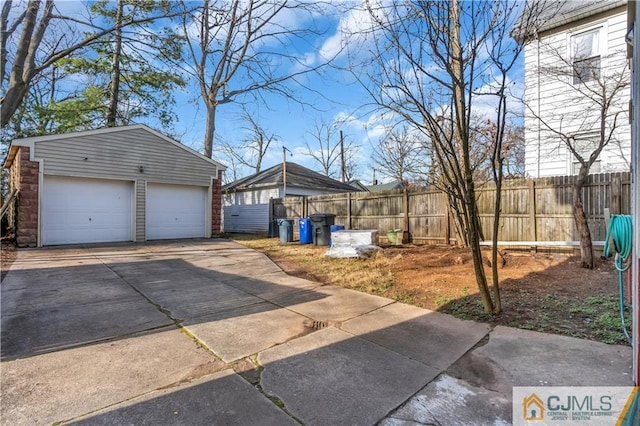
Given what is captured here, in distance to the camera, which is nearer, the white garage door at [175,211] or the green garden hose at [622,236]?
the green garden hose at [622,236]

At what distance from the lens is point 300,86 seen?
38.2 ft

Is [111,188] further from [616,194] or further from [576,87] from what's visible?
[576,87]

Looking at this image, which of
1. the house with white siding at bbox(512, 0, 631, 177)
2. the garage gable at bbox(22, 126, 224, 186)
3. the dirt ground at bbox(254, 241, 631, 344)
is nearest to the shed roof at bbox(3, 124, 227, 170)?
the garage gable at bbox(22, 126, 224, 186)

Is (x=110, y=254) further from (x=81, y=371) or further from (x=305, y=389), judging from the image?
(x=305, y=389)

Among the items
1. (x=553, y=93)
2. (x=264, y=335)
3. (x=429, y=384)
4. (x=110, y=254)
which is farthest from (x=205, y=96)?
(x=429, y=384)

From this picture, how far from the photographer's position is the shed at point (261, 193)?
16.3 metres

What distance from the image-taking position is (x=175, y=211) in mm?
12148

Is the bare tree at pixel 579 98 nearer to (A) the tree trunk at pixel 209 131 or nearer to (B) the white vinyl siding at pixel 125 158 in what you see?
(B) the white vinyl siding at pixel 125 158

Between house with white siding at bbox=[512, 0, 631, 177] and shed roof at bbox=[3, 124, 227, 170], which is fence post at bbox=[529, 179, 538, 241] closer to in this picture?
house with white siding at bbox=[512, 0, 631, 177]

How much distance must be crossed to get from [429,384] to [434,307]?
189 cm

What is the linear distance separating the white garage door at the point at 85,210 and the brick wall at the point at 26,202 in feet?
0.78

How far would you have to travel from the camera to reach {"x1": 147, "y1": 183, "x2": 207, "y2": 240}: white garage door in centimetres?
1155

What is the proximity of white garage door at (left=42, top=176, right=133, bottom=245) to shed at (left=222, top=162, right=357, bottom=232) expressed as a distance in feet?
21.4

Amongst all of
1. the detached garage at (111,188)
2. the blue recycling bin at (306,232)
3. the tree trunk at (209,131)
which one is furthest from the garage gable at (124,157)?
the blue recycling bin at (306,232)
